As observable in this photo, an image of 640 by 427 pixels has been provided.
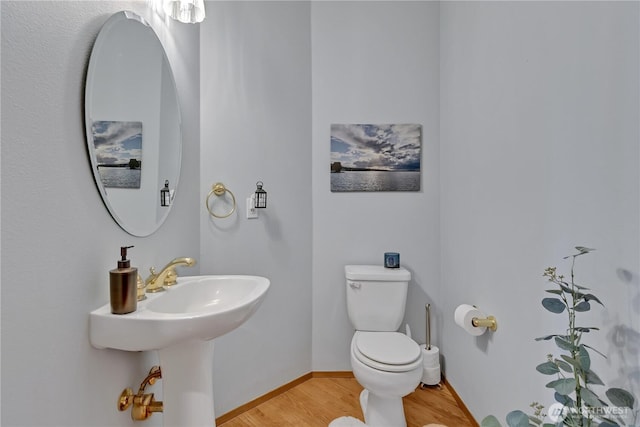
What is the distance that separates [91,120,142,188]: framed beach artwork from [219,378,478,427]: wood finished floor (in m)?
1.39

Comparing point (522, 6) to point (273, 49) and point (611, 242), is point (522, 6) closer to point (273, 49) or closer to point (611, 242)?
point (611, 242)

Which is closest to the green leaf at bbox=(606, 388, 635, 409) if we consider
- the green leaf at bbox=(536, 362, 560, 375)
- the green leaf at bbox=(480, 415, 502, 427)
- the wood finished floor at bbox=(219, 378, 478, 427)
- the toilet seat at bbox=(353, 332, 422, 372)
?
the green leaf at bbox=(536, 362, 560, 375)

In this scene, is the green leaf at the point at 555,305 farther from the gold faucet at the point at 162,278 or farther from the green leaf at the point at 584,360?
the gold faucet at the point at 162,278

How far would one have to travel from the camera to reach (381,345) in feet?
5.45

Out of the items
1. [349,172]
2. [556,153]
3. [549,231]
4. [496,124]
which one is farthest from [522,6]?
[349,172]

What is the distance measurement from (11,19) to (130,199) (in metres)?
0.59

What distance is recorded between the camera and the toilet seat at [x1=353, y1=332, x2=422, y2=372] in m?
1.49

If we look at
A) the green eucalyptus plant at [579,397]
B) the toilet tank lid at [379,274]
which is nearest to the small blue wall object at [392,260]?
the toilet tank lid at [379,274]

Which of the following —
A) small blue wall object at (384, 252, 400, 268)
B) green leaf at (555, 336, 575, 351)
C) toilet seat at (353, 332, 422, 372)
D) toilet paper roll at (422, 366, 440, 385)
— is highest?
small blue wall object at (384, 252, 400, 268)

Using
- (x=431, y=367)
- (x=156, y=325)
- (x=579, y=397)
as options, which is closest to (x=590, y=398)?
(x=579, y=397)

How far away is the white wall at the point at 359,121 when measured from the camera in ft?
7.05

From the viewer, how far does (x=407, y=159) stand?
2164mm

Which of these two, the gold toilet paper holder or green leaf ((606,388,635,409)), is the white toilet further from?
green leaf ((606,388,635,409))

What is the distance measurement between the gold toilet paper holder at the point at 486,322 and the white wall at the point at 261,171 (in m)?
1.03
